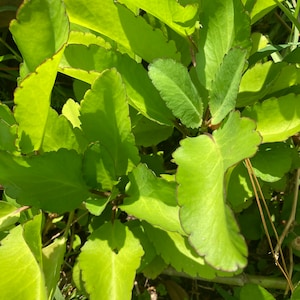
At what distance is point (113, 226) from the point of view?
31.5 inches

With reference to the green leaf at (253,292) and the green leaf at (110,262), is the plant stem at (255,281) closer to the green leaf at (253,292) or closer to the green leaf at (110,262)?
the green leaf at (253,292)

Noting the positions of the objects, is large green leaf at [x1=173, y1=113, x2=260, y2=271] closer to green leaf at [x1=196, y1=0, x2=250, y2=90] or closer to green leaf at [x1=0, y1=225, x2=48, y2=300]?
green leaf at [x1=196, y1=0, x2=250, y2=90]

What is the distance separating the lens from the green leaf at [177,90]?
73 cm

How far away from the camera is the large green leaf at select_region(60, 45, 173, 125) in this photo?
30.3 inches

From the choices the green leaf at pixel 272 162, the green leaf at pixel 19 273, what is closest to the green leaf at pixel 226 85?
the green leaf at pixel 272 162

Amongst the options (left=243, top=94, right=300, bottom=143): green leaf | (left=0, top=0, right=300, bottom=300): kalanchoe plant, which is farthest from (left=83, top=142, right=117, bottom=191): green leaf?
(left=243, top=94, right=300, bottom=143): green leaf

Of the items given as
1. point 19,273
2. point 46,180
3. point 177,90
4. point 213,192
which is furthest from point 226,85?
point 19,273

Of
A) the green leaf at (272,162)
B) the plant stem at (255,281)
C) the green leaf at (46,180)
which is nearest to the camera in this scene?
the green leaf at (46,180)

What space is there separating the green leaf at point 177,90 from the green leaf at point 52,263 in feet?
0.87

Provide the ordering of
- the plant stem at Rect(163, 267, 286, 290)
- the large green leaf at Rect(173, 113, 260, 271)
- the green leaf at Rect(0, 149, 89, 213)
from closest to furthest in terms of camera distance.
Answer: the large green leaf at Rect(173, 113, 260, 271) → the green leaf at Rect(0, 149, 89, 213) → the plant stem at Rect(163, 267, 286, 290)

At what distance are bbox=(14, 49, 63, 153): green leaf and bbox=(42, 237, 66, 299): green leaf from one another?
159 millimetres

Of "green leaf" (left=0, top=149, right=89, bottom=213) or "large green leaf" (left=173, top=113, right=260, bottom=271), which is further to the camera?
"green leaf" (left=0, top=149, right=89, bottom=213)

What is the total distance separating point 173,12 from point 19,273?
0.43 meters

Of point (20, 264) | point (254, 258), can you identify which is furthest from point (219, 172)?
point (254, 258)
